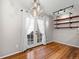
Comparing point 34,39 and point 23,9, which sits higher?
point 23,9

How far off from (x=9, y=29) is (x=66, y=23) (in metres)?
4.03

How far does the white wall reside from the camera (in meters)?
3.05

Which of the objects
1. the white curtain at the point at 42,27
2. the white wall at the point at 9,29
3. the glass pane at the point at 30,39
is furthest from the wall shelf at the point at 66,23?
the white wall at the point at 9,29

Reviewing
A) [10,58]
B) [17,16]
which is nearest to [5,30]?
[17,16]

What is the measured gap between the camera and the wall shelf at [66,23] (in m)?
5.07

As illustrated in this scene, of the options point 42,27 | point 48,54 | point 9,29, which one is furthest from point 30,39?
point 9,29

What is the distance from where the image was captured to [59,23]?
239 inches

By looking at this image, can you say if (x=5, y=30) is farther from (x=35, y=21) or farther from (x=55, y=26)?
(x=55, y=26)

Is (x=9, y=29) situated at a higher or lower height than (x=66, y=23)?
lower

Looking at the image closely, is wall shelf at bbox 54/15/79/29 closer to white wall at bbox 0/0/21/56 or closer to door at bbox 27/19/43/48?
door at bbox 27/19/43/48

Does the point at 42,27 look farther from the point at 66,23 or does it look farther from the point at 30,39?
the point at 66,23

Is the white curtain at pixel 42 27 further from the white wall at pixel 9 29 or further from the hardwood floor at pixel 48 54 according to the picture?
the white wall at pixel 9 29

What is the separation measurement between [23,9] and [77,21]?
136 inches

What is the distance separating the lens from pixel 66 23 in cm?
561
